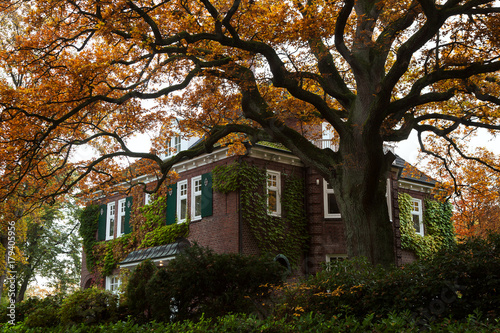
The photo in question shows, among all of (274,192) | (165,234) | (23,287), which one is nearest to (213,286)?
(274,192)

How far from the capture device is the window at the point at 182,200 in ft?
76.7

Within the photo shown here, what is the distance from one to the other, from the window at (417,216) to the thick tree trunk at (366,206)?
15.0 meters

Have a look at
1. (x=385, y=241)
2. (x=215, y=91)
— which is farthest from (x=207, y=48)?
(x=385, y=241)

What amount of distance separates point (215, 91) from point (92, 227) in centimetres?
1741

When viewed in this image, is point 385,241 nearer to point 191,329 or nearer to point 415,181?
point 191,329

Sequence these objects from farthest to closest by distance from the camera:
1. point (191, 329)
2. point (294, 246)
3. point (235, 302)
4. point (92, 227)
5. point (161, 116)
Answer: point (92, 227), point (294, 246), point (161, 116), point (235, 302), point (191, 329)

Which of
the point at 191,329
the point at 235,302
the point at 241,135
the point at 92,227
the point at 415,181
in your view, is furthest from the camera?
the point at 92,227

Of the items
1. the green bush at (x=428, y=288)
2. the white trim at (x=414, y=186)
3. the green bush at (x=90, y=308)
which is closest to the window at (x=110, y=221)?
the white trim at (x=414, y=186)

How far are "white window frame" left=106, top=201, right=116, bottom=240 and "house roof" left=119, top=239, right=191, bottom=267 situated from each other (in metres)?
4.39

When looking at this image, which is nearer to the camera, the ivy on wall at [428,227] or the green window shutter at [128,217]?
the ivy on wall at [428,227]

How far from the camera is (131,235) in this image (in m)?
25.9

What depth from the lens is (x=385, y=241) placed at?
41.2 ft

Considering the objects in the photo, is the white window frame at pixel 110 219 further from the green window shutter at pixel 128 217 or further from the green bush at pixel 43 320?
the green bush at pixel 43 320

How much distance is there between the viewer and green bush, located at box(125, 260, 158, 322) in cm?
1148
